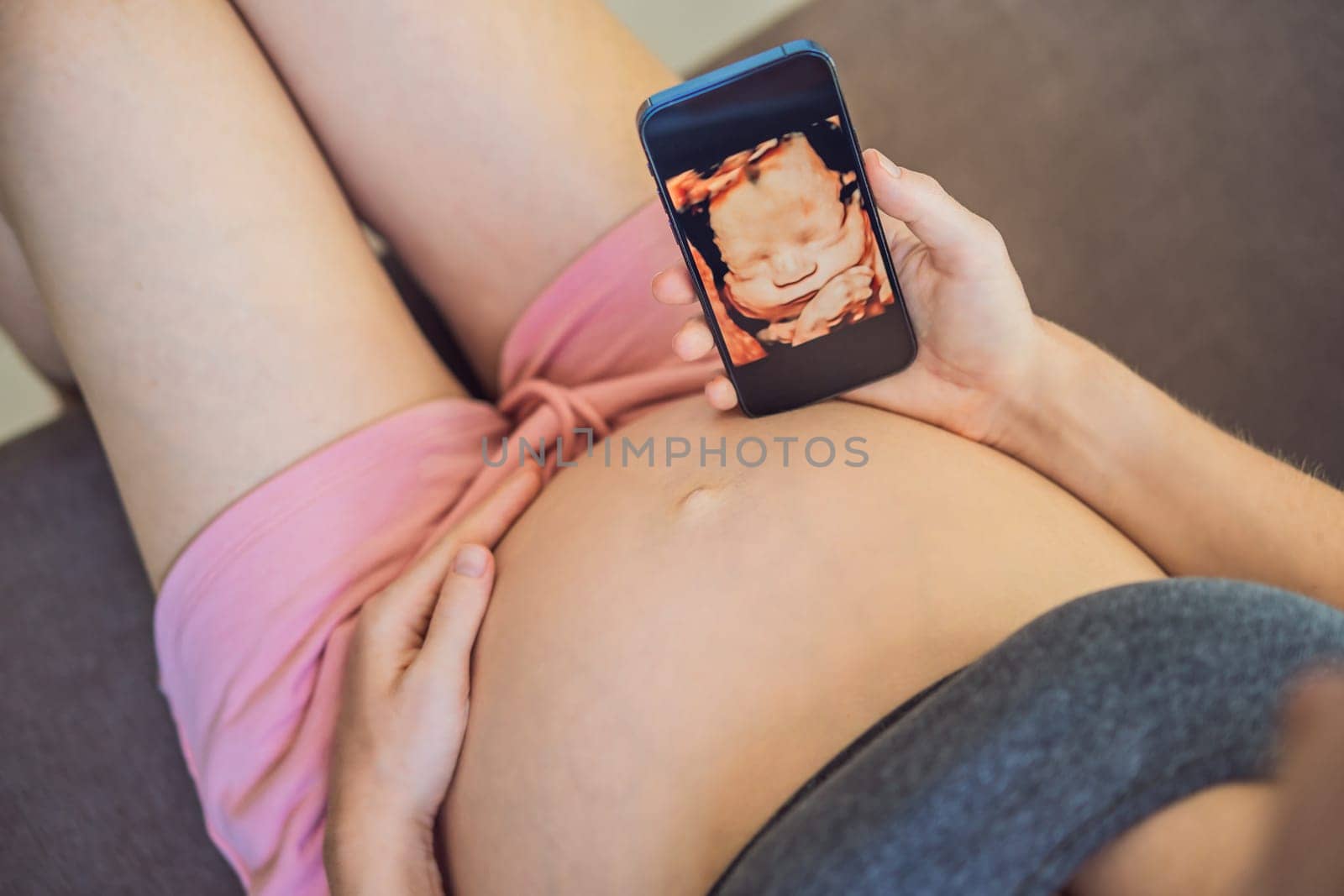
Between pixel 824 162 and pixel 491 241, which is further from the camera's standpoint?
pixel 491 241

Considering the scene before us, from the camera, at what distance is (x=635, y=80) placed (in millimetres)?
718

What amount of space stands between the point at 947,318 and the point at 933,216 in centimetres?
9

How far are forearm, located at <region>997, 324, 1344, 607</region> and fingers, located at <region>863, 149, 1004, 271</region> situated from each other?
0.41 ft

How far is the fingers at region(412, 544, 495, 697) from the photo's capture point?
0.56 m

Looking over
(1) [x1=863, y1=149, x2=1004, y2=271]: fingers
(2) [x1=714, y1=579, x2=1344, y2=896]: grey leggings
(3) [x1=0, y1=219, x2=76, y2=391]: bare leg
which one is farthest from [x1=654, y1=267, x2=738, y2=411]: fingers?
(3) [x1=0, y1=219, x2=76, y2=391]: bare leg

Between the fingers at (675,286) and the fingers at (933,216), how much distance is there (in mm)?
131

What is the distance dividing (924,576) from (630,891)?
0.26 m

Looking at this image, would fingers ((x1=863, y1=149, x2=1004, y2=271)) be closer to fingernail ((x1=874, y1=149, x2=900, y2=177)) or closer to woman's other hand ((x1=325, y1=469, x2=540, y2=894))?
fingernail ((x1=874, y1=149, x2=900, y2=177))

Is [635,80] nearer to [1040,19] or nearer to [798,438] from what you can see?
[798,438]

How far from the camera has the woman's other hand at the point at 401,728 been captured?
→ 546 mm

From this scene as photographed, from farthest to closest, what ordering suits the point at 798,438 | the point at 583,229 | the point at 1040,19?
the point at 1040,19 → the point at 583,229 → the point at 798,438

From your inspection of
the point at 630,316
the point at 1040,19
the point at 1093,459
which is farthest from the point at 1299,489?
the point at 1040,19

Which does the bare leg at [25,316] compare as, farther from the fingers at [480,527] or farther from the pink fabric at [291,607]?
the fingers at [480,527]

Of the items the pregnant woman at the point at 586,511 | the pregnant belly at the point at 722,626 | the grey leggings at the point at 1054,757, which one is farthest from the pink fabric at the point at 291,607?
the grey leggings at the point at 1054,757
